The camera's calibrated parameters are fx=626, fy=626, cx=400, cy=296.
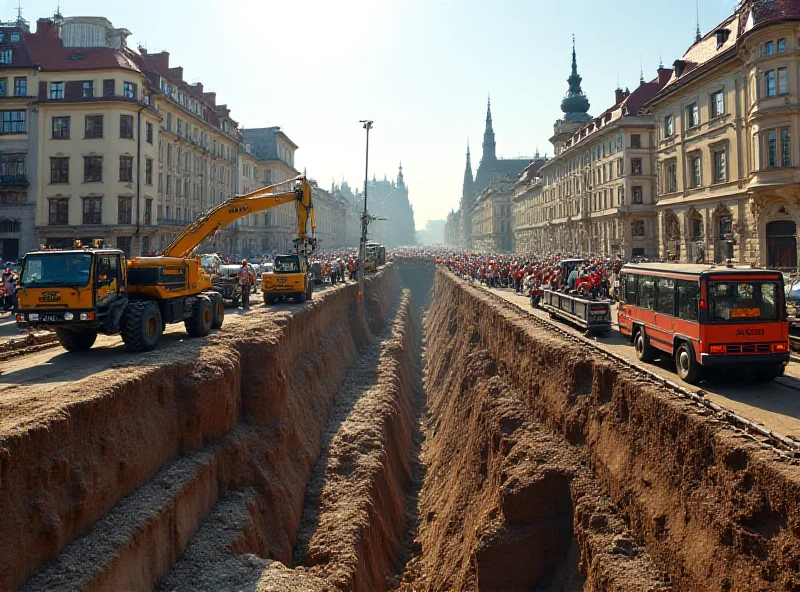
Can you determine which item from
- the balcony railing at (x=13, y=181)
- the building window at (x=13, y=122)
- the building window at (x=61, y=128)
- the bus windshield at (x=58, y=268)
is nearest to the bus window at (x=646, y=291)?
the bus windshield at (x=58, y=268)

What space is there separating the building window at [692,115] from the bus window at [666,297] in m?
29.5

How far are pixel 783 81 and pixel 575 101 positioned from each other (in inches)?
2654

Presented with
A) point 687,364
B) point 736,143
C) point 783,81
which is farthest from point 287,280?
point 783,81

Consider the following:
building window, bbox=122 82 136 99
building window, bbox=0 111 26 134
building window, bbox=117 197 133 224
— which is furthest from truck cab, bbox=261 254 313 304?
building window, bbox=0 111 26 134

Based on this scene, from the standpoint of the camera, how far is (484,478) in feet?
59.1

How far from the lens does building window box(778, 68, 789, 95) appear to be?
32.1m

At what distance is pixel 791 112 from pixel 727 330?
2491 centimetres

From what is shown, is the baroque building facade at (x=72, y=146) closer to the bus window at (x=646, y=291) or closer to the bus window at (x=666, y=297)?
the bus window at (x=646, y=291)

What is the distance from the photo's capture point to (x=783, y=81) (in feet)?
106

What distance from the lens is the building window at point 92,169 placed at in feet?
160

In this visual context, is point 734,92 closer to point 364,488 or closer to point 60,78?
point 364,488

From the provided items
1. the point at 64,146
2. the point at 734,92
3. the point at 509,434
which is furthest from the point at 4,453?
the point at 64,146

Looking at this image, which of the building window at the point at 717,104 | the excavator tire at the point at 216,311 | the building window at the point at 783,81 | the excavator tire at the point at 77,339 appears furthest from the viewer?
the building window at the point at 717,104

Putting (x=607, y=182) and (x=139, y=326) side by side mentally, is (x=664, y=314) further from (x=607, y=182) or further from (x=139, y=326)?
(x=607, y=182)
